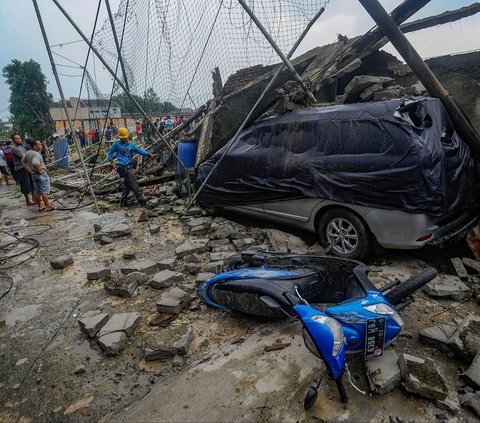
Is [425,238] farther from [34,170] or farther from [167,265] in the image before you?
[34,170]

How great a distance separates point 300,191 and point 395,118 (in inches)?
54.0

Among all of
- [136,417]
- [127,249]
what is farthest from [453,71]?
[136,417]

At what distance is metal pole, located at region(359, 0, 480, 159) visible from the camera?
368cm

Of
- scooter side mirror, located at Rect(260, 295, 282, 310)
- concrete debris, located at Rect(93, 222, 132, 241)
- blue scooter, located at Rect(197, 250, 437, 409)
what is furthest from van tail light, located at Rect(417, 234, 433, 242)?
concrete debris, located at Rect(93, 222, 132, 241)

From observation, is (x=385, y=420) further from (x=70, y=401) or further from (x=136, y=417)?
(x=70, y=401)

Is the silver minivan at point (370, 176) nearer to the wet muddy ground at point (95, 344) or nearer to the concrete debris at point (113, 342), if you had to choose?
the wet muddy ground at point (95, 344)

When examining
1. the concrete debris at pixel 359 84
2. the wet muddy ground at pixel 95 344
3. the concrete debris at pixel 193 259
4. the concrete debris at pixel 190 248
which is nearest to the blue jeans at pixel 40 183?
the wet muddy ground at pixel 95 344

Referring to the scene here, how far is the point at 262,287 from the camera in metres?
2.51

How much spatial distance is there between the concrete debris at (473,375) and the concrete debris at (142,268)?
321 cm

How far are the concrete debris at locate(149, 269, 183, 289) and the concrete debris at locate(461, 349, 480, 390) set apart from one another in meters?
2.74

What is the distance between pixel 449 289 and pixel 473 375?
1.26m

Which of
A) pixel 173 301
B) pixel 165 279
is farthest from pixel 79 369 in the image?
pixel 165 279

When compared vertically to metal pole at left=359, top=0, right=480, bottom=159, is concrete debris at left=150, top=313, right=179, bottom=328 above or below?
below

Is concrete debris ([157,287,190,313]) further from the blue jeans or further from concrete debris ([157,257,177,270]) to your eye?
the blue jeans
